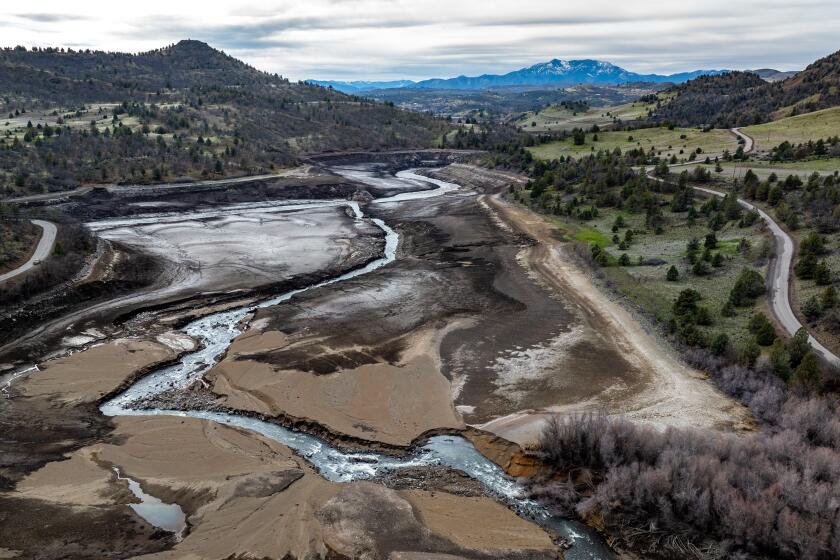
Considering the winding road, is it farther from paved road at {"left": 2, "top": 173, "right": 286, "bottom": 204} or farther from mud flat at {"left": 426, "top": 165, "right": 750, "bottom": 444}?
paved road at {"left": 2, "top": 173, "right": 286, "bottom": 204}

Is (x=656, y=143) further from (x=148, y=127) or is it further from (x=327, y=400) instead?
(x=148, y=127)

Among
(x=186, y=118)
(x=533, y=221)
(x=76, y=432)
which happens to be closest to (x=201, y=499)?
(x=76, y=432)

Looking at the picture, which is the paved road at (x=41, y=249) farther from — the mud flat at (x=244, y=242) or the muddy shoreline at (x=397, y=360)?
the muddy shoreline at (x=397, y=360)

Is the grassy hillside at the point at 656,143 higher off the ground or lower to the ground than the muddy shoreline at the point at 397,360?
higher

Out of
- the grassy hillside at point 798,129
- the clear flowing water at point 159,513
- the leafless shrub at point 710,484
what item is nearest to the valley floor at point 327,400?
the clear flowing water at point 159,513

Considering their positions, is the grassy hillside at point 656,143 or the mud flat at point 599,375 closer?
the mud flat at point 599,375

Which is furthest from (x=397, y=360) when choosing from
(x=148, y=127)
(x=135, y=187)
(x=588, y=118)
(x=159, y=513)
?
(x=588, y=118)
